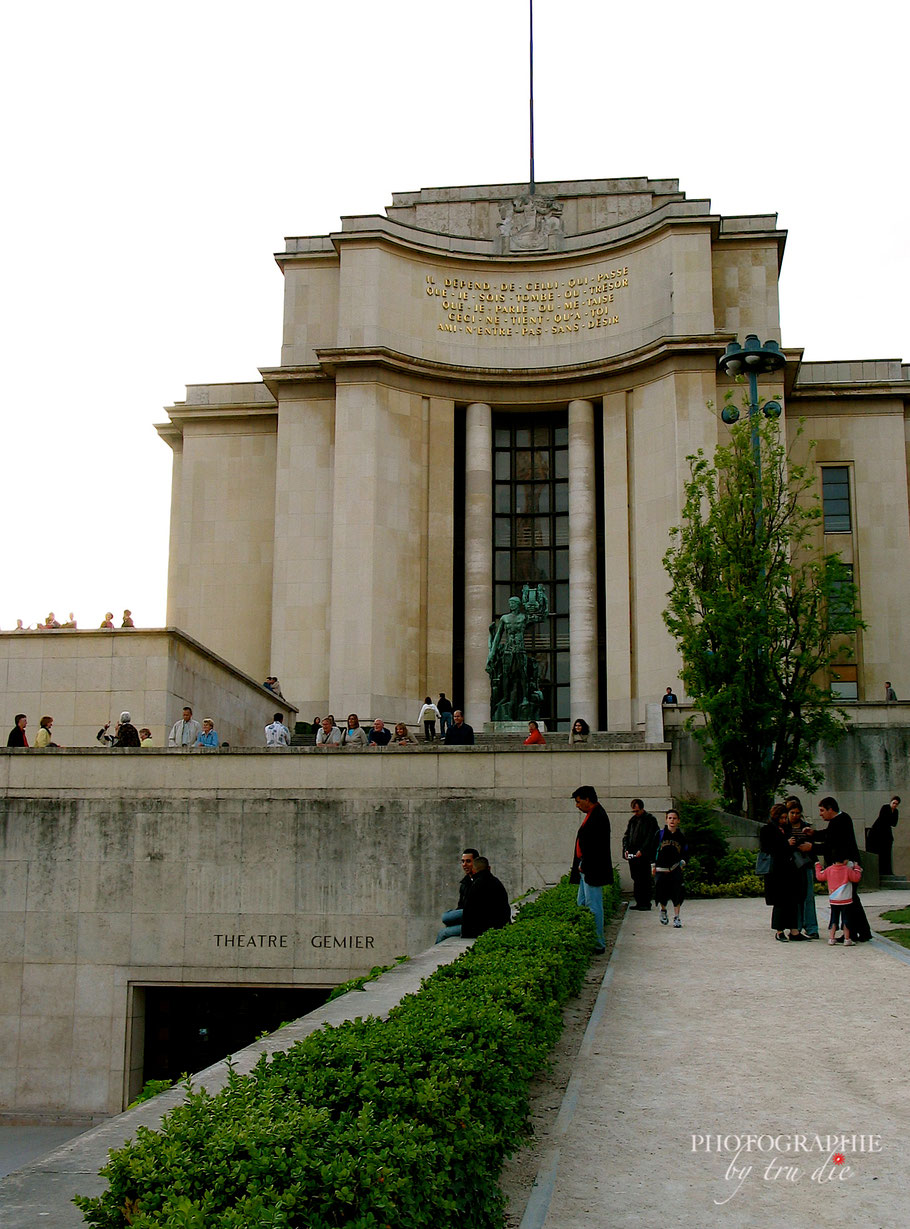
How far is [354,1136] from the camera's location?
4836mm


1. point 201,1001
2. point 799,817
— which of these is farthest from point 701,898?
point 201,1001

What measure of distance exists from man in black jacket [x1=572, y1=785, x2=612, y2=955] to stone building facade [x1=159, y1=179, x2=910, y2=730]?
869 inches

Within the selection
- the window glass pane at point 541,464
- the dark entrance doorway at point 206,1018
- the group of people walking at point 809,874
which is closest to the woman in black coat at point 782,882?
the group of people walking at point 809,874

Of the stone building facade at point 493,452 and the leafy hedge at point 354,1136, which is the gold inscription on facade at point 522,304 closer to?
the stone building facade at point 493,452

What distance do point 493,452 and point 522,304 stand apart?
187 inches

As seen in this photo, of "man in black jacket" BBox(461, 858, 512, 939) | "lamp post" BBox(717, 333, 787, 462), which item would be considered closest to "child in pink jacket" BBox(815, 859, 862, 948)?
"man in black jacket" BBox(461, 858, 512, 939)

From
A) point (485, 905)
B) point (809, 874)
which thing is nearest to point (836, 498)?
point (809, 874)

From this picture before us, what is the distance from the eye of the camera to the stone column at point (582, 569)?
38.0 m

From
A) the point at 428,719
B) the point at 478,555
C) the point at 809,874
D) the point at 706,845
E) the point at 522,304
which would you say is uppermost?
the point at 522,304

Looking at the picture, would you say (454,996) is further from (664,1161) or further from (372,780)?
(372,780)

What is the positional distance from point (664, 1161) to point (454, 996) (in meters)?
1.78

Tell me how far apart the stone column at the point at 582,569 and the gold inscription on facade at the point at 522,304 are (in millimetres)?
2736

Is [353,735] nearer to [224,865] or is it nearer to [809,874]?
[224,865]

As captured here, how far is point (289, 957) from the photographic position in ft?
64.8
